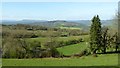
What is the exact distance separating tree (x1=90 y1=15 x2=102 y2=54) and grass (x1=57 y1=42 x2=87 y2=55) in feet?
5.75

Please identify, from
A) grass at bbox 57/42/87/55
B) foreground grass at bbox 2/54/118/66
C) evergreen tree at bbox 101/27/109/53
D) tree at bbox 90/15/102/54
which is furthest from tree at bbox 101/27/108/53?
foreground grass at bbox 2/54/118/66

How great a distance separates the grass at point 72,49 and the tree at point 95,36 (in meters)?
1.75

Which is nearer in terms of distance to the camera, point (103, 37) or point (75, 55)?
point (75, 55)

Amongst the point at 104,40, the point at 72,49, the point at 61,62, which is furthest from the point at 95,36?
the point at 61,62

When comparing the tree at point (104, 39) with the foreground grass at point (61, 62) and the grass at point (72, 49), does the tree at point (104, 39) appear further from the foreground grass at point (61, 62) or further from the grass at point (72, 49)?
the foreground grass at point (61, 62)

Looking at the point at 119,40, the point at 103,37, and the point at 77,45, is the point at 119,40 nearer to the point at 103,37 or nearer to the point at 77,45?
the point at 103,37

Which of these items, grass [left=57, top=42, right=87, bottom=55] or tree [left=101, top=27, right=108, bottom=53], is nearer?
grass [left=57, top=42, right=87, bottom=55]

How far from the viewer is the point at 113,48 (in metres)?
36.0

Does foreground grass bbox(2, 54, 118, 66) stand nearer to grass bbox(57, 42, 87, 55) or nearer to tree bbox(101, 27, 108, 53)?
grass bbox(57, 42, 87, 55)

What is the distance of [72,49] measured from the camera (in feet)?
118

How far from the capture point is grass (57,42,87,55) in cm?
3416

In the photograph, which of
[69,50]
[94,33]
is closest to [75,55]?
[69,50]

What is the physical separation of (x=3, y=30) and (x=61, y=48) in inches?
389

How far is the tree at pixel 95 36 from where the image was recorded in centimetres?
3509
